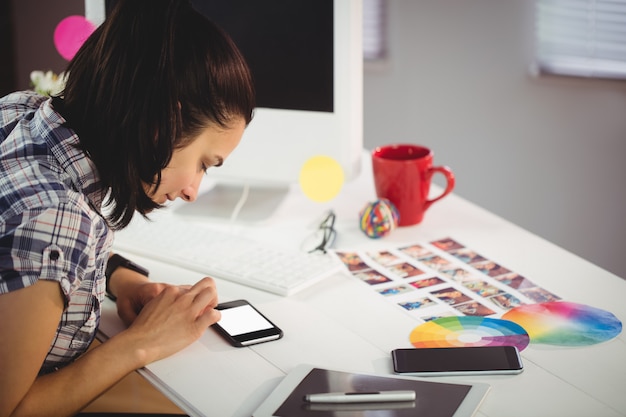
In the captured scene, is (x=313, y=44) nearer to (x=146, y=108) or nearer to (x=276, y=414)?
(x=146, y=108)

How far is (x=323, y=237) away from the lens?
1.31m

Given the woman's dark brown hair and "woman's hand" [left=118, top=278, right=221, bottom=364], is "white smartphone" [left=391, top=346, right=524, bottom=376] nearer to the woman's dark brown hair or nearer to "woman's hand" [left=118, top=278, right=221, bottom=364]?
"woman's hand" [left=118, top=278, right=221, bottom=364]

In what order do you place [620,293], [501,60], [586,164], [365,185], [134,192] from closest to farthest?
[134,192] < [620,293] < [365,185] < [586,164] < [501,60]

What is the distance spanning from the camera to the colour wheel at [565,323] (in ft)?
3.13

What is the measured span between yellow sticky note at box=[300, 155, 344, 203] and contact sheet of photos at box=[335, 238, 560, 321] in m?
0.15

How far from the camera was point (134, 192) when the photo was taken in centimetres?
91

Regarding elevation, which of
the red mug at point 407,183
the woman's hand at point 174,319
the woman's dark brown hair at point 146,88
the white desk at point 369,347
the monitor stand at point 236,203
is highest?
the woman's dark brown hair at point 146,88

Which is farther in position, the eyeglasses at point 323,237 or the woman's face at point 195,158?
the eyeglasses at point 323,237

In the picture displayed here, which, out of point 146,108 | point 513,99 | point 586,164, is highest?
point 146,108

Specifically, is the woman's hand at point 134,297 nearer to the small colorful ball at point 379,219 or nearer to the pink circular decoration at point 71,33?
the small colorful ball at point 379,219

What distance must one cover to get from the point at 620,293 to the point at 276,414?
1.91 ft

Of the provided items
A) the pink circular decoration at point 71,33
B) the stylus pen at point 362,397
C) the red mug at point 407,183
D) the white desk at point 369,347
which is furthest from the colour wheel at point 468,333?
the pink circular decoration at point 71,33

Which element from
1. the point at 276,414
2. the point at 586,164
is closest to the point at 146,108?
the point at 276,414

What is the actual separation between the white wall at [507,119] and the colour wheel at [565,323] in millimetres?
1369
